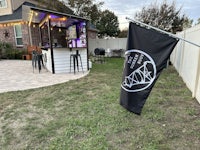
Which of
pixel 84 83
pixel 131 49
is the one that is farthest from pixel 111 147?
pixel 84 83

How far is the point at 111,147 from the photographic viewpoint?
2260 mm

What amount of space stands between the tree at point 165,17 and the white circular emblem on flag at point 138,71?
12.9m

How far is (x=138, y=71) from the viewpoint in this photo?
2.84 meters

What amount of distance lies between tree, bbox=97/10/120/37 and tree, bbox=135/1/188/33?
27.4ft

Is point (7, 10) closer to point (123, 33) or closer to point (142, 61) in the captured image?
point (123, 33)

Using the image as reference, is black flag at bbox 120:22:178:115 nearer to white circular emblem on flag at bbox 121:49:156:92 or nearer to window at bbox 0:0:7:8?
white circular emblem on flag at bbox 121:49:156:92

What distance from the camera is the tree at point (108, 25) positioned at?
75.4ft

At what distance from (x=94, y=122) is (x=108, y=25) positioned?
21664mm

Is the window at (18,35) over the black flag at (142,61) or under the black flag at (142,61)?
over

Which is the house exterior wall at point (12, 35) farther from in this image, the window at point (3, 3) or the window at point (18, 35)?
the window at point (3, 3)

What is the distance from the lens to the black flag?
2.58 metres

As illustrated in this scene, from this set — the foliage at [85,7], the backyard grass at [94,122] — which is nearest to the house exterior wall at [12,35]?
the foliage at [85,7]

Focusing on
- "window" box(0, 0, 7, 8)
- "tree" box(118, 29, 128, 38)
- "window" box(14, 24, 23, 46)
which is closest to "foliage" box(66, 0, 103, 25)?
"window" box(14, 24, 23, 46)

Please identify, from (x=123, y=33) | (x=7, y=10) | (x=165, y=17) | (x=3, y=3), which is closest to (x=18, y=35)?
(x=7, y=10)
